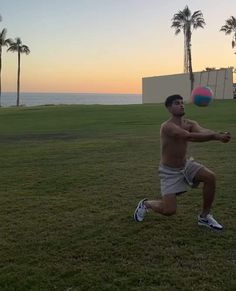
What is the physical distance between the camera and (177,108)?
5.79 metres

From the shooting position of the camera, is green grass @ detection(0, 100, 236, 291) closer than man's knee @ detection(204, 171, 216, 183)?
Yes

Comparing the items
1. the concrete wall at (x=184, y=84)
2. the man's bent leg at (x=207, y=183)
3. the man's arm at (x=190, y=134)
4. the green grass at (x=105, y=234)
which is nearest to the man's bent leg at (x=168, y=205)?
the green grass at (x=105, y=234)

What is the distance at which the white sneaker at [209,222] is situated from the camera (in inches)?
232

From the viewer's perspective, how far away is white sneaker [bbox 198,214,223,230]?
19.4 feet

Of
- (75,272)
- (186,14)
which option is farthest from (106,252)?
(186,14)

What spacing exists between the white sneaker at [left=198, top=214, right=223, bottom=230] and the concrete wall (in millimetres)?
48238

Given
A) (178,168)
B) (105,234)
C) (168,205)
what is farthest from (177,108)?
(105,234)

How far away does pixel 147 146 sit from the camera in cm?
1439

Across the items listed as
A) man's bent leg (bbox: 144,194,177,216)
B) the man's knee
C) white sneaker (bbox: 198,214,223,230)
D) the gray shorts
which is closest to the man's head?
the gray shorts

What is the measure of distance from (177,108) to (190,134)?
1.15ft

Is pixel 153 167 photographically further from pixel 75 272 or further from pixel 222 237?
pixel 75 272

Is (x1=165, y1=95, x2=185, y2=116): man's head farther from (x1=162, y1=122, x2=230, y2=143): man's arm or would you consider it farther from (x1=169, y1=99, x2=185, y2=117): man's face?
(x1=162, y1=122, x2=230, y2=143): man's arm

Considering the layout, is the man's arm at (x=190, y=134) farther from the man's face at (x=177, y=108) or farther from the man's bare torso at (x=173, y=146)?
the man's face at (x=177, y=108)

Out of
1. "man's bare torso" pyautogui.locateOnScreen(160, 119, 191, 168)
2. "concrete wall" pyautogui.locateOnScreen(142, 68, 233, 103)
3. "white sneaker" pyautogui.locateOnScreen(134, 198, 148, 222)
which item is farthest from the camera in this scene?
"concrete wall" pyautogui.locateOnScreen(142, 68, 233, 103)
